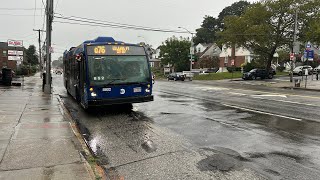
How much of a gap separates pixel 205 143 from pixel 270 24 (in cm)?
4168

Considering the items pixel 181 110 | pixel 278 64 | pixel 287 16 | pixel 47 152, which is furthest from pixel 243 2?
pixel 47 152

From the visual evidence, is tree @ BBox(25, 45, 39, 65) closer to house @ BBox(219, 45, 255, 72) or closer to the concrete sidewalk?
house @ BBox(219, 45, 255, 72)

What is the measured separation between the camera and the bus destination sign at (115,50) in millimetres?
12508

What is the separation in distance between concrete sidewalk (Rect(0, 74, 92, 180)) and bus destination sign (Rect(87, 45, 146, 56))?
9.11ft

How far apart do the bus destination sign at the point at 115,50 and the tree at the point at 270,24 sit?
3404 centimetres

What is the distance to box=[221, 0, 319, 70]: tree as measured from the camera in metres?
43.8

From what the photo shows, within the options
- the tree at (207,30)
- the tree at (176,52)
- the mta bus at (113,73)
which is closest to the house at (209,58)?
the tree at (176,52)

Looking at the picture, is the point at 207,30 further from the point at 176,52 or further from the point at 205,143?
the point at 205,143

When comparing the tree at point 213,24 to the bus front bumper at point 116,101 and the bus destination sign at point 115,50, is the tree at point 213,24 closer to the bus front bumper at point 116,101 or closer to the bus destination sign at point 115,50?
the bus destination sign at point 115,50

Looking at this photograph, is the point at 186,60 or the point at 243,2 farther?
the point at 243,2

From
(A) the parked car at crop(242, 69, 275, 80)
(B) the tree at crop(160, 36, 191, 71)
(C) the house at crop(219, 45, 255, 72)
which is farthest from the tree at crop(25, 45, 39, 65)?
(A) the parked car at crop(242, 69, 275, 80)

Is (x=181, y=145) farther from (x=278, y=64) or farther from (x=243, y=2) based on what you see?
(x=243, y=2)

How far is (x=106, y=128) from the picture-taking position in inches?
394

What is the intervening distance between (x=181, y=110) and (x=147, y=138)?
5.15m
